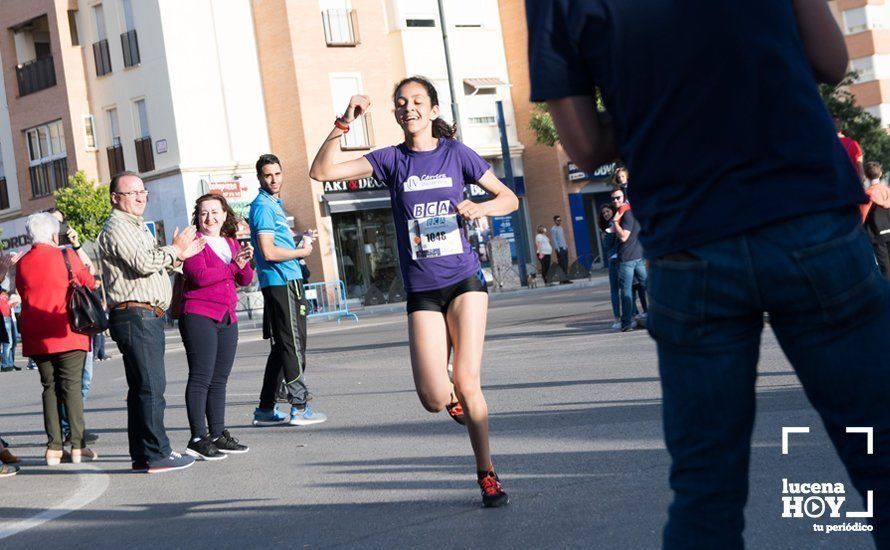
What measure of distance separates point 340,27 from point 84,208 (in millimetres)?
11186

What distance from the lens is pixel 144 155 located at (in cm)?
4122

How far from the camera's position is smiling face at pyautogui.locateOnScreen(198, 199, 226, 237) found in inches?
372

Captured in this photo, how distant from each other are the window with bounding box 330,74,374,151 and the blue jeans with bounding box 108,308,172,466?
3361cm

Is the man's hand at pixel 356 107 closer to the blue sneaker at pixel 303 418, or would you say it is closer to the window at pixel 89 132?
the blue sneaker at pixel 303 418

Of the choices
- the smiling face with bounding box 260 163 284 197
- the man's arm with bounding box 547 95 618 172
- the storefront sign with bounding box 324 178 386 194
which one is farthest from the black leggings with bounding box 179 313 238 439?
the storefront sign with bounding box 324 178 386 194

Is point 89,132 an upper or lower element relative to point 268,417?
upper

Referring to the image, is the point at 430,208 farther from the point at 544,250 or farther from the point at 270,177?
the point at 544,250

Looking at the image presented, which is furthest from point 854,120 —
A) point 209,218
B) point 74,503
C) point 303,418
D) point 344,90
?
point 74,503

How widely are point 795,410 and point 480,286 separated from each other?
2595 millimetres

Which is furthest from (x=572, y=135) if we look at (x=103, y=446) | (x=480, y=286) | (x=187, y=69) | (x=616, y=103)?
(x=187, y=69)

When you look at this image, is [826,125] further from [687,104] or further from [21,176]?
[21,176]

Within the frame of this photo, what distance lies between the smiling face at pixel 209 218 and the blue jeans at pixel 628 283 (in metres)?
7.71

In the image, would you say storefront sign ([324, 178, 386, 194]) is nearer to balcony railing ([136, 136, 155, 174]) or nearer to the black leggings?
balcony railing ([136, 136, 155, 174])

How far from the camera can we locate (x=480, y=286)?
21.2 ft
